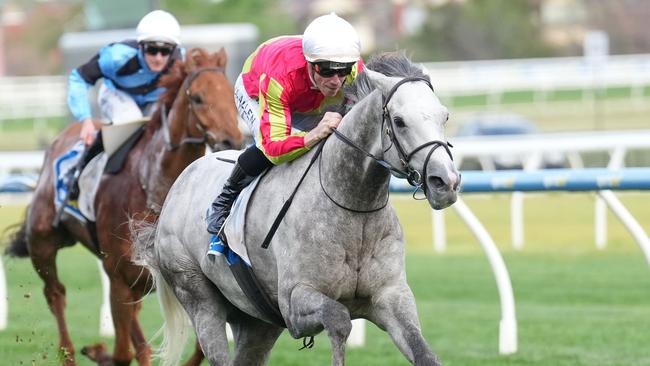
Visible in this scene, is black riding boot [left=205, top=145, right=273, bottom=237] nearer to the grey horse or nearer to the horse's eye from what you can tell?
the grey horse

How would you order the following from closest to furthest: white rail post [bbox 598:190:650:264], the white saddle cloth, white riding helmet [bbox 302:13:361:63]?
white riding helmet [bbox 302:13:361:63] → white rail post [bbox 598:190:650:264] → the white saddle cloth

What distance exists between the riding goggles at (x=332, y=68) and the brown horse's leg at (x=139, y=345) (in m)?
2.30

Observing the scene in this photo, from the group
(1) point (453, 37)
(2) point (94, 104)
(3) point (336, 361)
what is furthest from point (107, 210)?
(1) point (453, 37)

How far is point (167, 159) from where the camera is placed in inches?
277

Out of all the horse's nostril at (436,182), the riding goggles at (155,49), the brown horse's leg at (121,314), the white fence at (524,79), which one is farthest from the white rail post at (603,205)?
the white fence at (524,79)

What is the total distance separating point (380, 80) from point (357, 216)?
1.62 feet

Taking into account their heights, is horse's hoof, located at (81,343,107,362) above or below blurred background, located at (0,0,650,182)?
above

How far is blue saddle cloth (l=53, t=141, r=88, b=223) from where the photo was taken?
7727 millimetres

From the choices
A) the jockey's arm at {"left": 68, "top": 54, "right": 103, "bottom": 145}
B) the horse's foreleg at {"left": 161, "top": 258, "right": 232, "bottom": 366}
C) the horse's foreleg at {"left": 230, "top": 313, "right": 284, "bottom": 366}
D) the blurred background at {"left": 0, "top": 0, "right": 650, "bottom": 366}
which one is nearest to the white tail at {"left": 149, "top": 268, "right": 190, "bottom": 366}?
the horse's foreleg at {"left": 161, "top": 258, "right": 232, "bottom": 366}

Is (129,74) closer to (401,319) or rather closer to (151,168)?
(151,168)

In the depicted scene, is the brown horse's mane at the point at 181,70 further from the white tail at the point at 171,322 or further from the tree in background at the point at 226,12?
the tree in background at the point at 226,12

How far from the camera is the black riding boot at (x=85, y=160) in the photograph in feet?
24.8

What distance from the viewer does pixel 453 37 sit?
47.0 m

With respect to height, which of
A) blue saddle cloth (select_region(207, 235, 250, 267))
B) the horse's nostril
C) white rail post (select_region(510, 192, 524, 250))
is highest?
the horse's nostril
